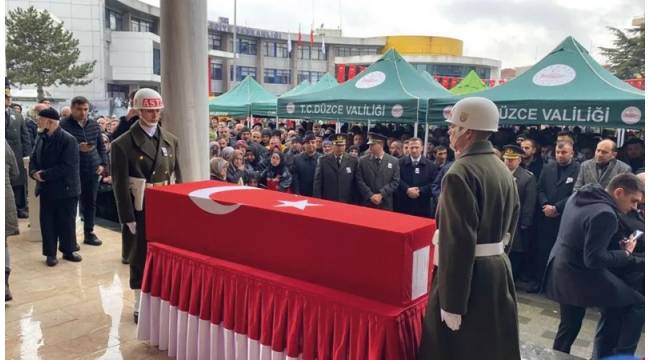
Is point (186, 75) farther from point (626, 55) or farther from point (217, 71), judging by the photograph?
point (217, 71)

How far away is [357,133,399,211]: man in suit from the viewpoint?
6914mm

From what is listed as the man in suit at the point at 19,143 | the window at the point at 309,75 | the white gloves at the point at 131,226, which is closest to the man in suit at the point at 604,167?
the white gloves at the point at 131,226

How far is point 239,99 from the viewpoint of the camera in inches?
729

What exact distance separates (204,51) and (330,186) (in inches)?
99.3

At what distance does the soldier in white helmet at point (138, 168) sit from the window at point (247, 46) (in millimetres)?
56468

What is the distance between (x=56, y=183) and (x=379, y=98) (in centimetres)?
562

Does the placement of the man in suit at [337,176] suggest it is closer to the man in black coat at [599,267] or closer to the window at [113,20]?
the man in black coat at [599,267]

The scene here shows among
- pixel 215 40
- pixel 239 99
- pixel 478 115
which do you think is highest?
pixel 215 40

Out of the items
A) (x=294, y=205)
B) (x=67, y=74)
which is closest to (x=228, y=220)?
(x=294, y=205)

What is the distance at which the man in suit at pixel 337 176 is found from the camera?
7.04 metres

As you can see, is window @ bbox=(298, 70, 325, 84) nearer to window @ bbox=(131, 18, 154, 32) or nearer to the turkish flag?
window @ bbox=(131, 18, 154, 32)

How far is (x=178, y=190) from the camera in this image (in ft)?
11.8

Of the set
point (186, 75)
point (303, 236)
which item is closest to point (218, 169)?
point (186, 75)

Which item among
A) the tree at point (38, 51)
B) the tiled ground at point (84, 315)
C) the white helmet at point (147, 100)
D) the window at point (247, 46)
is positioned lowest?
the tiled ground at point (84, 315)
